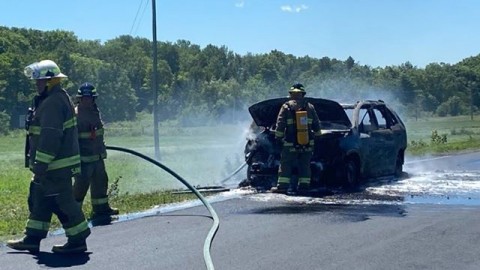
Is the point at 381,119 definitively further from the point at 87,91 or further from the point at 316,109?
the point at 87,91

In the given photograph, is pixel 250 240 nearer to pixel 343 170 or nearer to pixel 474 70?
pixel 343 170

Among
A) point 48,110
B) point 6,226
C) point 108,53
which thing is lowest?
point 6,226

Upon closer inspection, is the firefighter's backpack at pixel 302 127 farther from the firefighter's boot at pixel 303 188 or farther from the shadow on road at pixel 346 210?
the shadow on road at pixel 346 210

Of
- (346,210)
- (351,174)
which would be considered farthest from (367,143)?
(346,210)

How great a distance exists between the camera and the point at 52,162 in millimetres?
7336

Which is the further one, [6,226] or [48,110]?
[6,226]

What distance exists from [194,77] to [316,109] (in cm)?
7142

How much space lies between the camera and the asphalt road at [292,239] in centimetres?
686

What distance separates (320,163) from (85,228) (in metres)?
5.87

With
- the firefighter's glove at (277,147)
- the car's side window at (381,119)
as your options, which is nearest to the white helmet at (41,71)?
the firefighter's glove at (277,147)

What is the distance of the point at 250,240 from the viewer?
7934 millimetres

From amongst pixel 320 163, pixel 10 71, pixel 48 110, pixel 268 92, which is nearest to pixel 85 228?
pixel 48 110

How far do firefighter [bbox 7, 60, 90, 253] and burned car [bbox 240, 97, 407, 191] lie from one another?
226 inches

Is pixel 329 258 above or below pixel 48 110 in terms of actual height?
below
